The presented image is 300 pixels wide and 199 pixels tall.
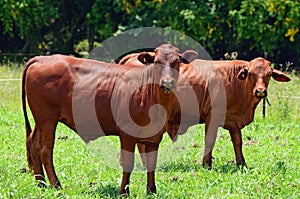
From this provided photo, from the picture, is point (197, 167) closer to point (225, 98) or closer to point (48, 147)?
point (225, 98)

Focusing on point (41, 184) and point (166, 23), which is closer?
point (41, 184)

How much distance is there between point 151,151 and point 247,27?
14506 mm

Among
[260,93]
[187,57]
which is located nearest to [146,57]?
[187,57]

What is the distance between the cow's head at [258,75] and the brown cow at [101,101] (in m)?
1.53

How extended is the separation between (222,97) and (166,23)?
46.5 ft

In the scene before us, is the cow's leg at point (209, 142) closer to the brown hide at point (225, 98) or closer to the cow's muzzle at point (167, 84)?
the brown hide at point (225, 98)

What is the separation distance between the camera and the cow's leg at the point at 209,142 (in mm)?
7992

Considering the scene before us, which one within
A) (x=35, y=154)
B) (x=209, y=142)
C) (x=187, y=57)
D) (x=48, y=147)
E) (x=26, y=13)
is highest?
(x=187, y=57)

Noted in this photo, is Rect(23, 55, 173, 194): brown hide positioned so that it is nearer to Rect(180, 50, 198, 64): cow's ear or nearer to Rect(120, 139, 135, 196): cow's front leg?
Rect(120, 139, 135, 196): cow's front leg

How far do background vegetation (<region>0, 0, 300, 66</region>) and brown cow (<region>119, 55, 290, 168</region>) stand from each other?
36.9 ft

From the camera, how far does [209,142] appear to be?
322 inches

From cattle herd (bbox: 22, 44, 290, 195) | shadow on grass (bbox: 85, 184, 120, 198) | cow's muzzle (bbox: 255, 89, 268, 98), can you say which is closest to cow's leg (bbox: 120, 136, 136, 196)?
cattle herd (bbox: 22, 44, 290, 195)

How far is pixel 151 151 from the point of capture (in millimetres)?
6320

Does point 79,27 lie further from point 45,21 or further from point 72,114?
point 72,114
